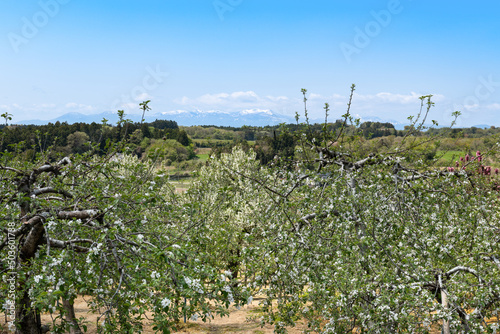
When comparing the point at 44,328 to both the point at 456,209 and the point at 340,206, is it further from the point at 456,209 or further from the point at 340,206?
the point at 456,209

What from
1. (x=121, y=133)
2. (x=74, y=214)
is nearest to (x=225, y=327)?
(x=121, y=133)

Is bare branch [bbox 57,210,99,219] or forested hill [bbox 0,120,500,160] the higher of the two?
forested hill [bbox 0,120,500,160]

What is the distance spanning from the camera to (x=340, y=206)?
22.4 ft

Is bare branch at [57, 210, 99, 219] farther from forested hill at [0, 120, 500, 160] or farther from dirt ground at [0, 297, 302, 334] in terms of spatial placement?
dirt ground at [0, 297, 302, 334]

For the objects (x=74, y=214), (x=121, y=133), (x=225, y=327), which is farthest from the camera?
(x=225, y=327)

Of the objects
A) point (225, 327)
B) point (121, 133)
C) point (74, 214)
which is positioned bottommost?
point (225, 327)

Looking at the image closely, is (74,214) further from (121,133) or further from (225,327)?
(225,327)

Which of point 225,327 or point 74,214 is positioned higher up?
point 74,214

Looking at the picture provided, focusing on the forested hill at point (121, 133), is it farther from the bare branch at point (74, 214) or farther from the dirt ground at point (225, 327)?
the dirt ground at point (225, 327)

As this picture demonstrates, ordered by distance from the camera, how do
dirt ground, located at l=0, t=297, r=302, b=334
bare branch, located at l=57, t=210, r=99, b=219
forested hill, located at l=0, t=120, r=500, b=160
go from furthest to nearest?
1. dirt ground, located at l=0, t=297, r=302, b=334
2. forested hill, located at l=0, t=120, r=500, b=160
3. bare branch, located at l=57, t=210, r=99, b=219

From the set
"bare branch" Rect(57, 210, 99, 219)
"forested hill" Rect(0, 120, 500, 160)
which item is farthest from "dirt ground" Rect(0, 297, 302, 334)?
"bare branch" Rect(57, 210, 99, 219)

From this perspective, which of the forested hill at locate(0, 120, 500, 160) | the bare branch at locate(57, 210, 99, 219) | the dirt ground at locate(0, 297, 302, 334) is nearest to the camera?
the bare branch at locate(57, 210, 99, 219)

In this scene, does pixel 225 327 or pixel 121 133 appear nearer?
pixel 121 133

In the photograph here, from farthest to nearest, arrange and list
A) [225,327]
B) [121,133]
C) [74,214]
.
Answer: [225,327] < [121,133] < [74,214]
